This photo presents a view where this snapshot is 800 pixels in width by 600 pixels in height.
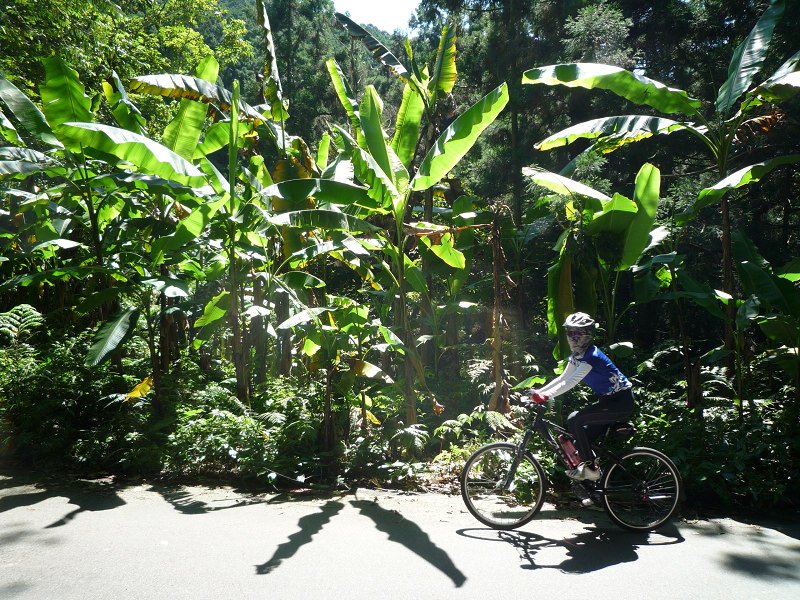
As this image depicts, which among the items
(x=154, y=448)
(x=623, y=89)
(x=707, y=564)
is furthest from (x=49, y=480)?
(x=623, y=89)

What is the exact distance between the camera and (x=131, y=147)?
19.8 ft

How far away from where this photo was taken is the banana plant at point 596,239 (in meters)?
7.02

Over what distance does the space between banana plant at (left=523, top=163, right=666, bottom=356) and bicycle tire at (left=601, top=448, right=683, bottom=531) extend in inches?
85.9

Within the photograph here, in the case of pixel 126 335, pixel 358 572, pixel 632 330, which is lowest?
pixel 358 572

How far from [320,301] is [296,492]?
4051 mm

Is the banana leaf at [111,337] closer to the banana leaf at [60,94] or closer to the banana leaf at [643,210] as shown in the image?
the banana leaf at [60,94]

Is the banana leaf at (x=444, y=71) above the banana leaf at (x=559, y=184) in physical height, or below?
above

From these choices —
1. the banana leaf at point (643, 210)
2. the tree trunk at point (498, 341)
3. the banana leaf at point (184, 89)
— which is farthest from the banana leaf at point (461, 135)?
the banana leaf at point (184, 89)

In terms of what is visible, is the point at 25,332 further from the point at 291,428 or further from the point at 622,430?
the point at 622,430

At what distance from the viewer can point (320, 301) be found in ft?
32.2

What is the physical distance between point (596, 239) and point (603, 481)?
317 centimetres

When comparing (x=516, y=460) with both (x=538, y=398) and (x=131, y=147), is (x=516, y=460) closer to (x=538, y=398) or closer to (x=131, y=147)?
(x=538, y=398)

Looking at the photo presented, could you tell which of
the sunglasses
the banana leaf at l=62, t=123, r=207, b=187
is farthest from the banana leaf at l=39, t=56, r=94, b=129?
the sunglasses

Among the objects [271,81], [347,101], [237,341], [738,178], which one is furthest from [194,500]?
[738,178]
